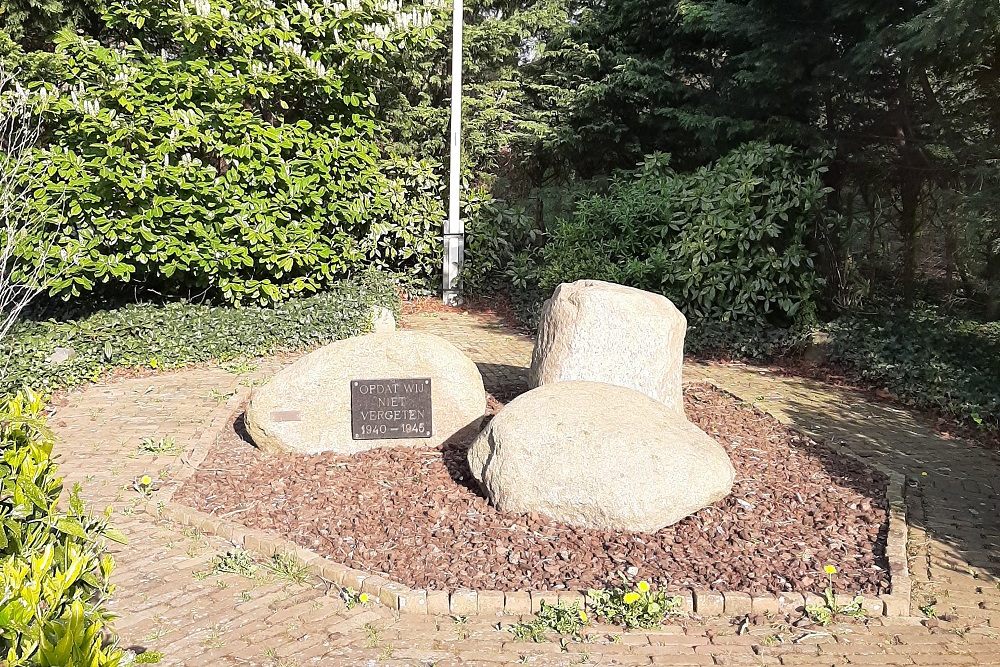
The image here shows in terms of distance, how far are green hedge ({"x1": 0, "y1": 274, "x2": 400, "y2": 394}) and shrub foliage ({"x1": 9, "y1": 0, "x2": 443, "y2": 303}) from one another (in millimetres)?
370

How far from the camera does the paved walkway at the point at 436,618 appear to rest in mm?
3521

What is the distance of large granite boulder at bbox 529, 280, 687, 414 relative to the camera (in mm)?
6023

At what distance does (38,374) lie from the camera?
7465 mm

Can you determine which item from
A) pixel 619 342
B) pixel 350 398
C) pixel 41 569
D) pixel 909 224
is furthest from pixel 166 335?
pixel 909 224

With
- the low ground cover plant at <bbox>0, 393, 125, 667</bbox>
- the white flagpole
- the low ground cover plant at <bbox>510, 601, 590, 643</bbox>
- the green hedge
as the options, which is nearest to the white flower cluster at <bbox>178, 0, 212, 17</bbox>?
the green hedge

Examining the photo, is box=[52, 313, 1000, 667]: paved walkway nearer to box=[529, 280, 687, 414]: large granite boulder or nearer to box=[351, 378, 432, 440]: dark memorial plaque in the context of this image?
box=[351, 378, 432, 440]: dark memorial plaque

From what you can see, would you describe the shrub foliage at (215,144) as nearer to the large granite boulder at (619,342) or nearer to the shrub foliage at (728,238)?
the shrub foliage at (728,238)

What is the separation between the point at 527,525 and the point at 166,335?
576 cm

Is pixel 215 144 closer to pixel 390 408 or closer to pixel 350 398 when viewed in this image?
pixel 350 398

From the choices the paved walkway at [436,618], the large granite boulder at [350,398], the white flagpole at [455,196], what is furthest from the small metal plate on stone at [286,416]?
the white flagpole at [455,196]

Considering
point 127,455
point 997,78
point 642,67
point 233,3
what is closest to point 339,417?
point 127,455

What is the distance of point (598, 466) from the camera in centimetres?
450

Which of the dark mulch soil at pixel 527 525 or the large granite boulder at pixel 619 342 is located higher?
the large granite boulder at pixel 619 342

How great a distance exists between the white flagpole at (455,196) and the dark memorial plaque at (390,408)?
285 inches
